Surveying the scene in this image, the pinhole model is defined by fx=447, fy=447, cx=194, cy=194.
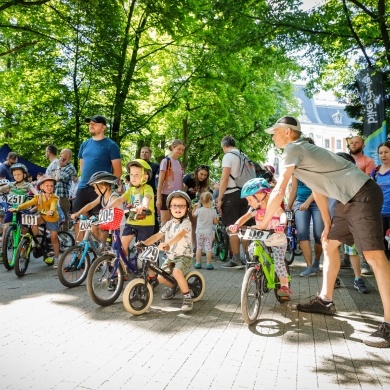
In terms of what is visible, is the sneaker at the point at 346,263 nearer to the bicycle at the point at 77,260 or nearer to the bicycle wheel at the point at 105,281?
the bicycle at the point at 77,260

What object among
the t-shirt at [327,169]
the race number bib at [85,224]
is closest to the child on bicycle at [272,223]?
the t-shirt at [327,169]

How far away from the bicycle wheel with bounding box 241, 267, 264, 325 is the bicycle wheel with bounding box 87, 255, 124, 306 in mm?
1682

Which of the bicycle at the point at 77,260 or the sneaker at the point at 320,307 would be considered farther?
the bicycle at the point at 77,260

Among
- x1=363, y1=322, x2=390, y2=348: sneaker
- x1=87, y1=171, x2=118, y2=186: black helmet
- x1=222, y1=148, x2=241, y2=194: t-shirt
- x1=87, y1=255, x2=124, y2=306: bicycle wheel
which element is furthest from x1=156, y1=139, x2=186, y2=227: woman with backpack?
x1=363, y1=322, x2=390, y2=348: sneaker

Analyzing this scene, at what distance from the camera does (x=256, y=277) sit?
188 inches

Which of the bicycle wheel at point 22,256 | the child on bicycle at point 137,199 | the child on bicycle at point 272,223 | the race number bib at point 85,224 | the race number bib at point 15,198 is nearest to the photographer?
the child on bicycle at point 272,223

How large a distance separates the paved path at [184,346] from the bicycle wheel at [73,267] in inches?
14.8

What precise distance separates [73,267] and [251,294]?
2.91m

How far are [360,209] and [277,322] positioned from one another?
58.0 inches

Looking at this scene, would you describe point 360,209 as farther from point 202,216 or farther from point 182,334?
point 202,216

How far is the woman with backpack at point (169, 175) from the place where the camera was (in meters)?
8.70

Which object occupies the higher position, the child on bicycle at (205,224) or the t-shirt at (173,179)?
the t-shirt at (173,179)

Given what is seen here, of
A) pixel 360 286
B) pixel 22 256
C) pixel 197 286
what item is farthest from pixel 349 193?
pixel 22 256

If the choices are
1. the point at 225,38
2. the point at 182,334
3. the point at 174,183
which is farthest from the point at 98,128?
the point at 225,38
